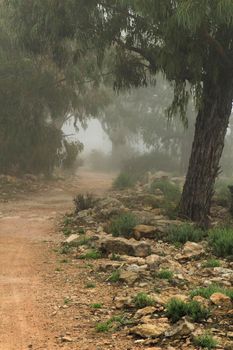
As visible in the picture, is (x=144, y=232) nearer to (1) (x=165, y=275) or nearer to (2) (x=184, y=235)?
(2) (x=184, y=235)

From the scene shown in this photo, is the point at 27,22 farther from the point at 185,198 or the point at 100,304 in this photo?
the point at 100,304

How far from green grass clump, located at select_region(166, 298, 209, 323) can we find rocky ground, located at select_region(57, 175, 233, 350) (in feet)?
0.08

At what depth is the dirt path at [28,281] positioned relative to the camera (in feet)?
16.9

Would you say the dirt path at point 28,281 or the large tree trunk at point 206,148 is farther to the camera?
the large tree trunk at point 206,148

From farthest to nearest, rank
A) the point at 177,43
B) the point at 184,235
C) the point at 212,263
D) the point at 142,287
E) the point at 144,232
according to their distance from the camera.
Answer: the point at 177,43 → the point at 144,232 → the point at 184,235 → the point at 212,263 → the point at 142,287

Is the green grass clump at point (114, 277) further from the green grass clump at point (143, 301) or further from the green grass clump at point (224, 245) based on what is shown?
the green grass clump at point (224, 245)

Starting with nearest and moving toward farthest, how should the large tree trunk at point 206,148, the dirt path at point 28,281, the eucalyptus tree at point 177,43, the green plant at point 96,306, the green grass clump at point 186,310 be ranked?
the dirt path at point 28,281 < the green grass clump at point 186,310 < the green plant at point 96,306 < the eucalyptus tree at point 177,43 < the large tree trunk at point 206,148

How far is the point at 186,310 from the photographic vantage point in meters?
5.35

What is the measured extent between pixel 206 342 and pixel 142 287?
2130 millimetres

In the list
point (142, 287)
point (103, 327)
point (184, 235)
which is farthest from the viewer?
point (184, 235)

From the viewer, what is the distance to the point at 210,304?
18.6 feet

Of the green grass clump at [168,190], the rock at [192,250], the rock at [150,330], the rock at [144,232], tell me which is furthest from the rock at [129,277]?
the green grass clump at [168,190]

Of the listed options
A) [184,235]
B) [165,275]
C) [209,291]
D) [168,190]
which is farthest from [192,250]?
[168,190]

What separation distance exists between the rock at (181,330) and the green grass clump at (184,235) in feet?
14.0
